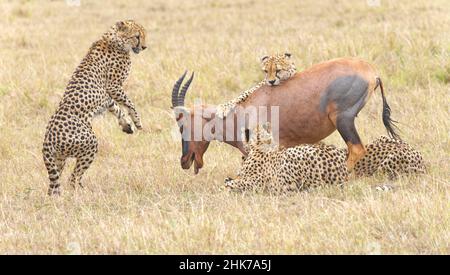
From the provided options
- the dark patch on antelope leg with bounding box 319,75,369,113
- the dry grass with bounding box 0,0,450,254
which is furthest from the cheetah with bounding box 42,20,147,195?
the dark patch on antelope leg with bounding box 319,75,369,113

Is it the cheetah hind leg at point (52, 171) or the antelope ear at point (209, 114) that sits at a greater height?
the antelope ear at point (209, 114)

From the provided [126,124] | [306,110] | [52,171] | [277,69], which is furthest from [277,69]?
[52,171]

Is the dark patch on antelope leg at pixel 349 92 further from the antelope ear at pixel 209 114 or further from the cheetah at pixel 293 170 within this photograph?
the antelope ear at pixel 209 114

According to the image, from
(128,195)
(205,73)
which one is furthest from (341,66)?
(205,73)

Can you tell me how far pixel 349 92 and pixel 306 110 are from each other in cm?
43

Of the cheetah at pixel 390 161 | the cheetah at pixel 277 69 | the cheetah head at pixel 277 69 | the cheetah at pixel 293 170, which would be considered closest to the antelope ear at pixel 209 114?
the cheetah at pixel 277 69

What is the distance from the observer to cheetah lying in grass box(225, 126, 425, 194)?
785 centimetres

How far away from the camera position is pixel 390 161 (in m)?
8.12

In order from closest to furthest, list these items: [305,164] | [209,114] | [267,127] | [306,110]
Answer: [305,164], [306,110], [267,127], [209,114]

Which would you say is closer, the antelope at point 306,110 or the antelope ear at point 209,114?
the antelope at point 306,110

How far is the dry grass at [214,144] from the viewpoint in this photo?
6.37 metres

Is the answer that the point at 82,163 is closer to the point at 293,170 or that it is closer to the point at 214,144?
the point at 293,170

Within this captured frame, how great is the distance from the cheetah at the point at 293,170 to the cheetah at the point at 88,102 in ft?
4.36
